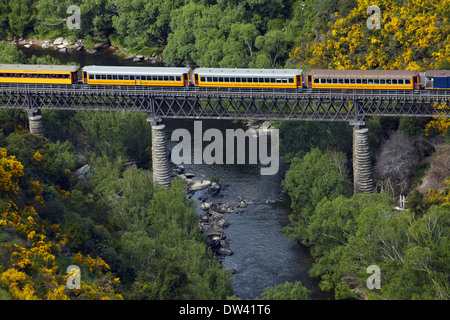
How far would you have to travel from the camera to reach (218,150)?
485ft

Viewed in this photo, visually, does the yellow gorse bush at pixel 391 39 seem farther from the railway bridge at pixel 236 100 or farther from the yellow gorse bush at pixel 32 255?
the yellow gorse bush at pixel 32 255

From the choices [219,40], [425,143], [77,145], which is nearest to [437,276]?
[425,143]

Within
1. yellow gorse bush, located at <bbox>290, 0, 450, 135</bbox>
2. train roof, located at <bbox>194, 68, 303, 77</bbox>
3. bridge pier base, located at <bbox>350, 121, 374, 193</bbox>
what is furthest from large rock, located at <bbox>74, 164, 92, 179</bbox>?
yellow gorse bush, located at <bbox>290, 0, 450, 135</bbox>

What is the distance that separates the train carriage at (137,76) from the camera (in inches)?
5028

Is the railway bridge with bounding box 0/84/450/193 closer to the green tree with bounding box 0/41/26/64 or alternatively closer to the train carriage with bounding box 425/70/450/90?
the train carriage with bounding box 425/70/450/90

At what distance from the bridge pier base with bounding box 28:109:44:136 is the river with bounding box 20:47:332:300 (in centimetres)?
2273

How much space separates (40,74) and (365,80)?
144ft

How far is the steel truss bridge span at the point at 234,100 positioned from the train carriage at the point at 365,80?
0.77m

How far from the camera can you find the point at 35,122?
13400cm

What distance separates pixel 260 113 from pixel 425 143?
22.6 m

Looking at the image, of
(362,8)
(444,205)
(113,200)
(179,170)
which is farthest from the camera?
(362,8)

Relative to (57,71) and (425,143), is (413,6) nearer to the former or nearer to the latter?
(425,143)

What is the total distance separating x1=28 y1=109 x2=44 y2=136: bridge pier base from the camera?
438ft

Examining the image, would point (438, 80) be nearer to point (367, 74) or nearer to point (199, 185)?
point (367, 74)
